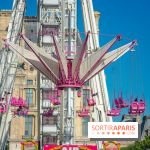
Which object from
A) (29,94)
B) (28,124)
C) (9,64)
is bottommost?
(28,124)

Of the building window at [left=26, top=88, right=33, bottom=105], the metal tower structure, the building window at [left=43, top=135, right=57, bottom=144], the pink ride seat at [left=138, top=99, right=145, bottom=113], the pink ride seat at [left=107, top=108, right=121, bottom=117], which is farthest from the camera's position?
the building window at [left=26, top=88, right=33, bottom=105]

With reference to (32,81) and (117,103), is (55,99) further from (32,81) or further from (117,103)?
(32,81)

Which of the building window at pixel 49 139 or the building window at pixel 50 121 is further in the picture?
the building window at pixel 50 121

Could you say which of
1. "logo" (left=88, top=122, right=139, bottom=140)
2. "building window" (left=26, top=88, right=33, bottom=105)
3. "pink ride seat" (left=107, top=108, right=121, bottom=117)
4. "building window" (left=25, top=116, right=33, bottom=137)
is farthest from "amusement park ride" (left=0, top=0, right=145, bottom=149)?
"building window" (left=26, top=88, right=33, bottom=105)

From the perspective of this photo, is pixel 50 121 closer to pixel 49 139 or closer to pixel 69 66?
pixel 49 139

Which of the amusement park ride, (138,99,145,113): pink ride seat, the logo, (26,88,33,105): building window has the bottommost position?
the logo

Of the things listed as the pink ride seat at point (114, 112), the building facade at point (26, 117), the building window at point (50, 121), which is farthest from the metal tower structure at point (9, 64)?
the building facade at point (26, 117)

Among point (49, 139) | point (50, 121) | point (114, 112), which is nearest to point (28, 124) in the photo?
point (50, 121)

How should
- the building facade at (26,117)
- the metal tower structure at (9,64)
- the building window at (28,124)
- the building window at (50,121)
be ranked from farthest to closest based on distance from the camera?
the building window at (28,124)
the building facade at (26,117)
the metal tower structure at (9,64)
the building window at (50,121)

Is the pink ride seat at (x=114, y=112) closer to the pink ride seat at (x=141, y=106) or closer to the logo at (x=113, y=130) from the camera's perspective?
the pink ride seat at (x=141, y=106)

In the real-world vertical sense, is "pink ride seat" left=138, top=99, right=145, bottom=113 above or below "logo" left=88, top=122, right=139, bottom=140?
above

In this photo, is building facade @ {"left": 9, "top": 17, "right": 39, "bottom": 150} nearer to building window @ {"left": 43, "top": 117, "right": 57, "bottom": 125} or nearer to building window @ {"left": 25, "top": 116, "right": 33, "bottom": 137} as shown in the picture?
building window @ {"left": 25, "top": 116, "right": 33, "bottom": 137}

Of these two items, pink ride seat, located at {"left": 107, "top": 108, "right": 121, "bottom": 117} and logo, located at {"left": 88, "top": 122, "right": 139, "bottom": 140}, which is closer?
logo, located at {"left": 88, "top": 122, "right": 139, "bottom": 140}

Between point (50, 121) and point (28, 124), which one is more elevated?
point (28, 124)
